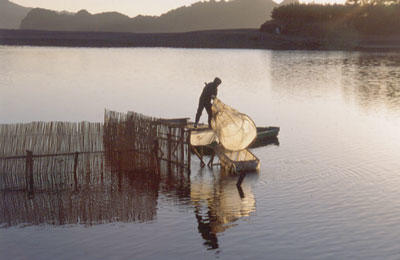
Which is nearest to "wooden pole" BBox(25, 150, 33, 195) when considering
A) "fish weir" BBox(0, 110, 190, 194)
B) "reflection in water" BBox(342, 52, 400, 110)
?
"fish weir" BBox(0, 110, 190, 194)

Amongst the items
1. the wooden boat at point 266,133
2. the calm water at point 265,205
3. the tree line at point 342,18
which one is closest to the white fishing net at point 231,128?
the calm water at point 265,205

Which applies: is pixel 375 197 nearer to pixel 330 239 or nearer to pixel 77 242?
pixel 330 239

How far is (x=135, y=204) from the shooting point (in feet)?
63.5

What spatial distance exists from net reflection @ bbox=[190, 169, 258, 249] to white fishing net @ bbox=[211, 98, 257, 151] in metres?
1.35

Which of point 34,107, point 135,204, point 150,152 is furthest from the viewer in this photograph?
point 34,107

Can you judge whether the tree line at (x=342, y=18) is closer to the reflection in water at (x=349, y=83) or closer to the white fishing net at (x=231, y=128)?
the reflection in water at (x=349, y=83)

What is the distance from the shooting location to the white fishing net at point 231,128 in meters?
23.8

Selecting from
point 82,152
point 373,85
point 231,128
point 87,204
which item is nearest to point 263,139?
point 231,128

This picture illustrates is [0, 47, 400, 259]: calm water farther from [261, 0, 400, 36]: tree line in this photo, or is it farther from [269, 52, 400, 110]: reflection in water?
[261, 0, 400, 36]: tree line

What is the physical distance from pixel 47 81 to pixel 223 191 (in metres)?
46.2

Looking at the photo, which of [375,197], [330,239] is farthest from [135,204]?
[375,197]

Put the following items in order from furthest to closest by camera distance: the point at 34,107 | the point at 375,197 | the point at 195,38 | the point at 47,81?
the point at 195,38 < the point at 47,81 < the point at 34,107 < the point at 375,197

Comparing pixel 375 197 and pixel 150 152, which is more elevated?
pixel 150 152

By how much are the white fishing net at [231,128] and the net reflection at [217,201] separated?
1.35 meters
